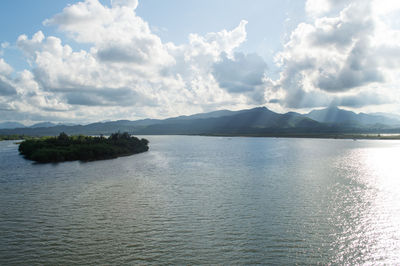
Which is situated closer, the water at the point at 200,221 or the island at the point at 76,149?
the water at the point at 200,221

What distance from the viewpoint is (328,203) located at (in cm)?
3053

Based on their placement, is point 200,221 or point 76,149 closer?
point 200,221

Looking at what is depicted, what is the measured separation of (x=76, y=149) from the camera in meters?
80.1

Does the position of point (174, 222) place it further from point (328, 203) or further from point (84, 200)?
point (328, 203)

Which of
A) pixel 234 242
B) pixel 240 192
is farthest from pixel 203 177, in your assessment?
pixel 234 242

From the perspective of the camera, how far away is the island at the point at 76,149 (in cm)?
7494

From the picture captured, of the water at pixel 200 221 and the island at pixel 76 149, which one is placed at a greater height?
the island at pixel 76 149

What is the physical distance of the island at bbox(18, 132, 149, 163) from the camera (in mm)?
74938

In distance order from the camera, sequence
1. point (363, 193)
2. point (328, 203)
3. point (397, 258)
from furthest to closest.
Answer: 1. point (363, 193)
2. point (328, 203)
3. point (397, 258)

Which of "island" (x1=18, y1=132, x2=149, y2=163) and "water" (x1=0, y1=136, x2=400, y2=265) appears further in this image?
"island" (x1=18, y1=132, x2=149, y2=163)

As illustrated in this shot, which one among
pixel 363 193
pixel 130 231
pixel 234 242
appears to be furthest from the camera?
pixel 363 193

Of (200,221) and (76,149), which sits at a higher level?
(76,149)

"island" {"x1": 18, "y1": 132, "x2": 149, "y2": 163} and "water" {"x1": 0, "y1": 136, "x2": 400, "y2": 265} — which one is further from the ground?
"island" {"x1": 18, "y1": 132, "x2": 149, "y2": 163}

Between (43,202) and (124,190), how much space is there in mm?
9847
